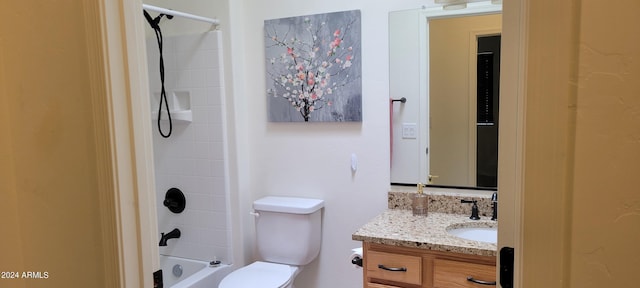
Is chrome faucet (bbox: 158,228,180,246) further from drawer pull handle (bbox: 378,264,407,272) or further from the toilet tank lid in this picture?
drawer pull handle (bbox: 378,264,407,272)

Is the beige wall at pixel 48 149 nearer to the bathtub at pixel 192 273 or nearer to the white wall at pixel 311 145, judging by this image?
the bathtub at pixel 192 273

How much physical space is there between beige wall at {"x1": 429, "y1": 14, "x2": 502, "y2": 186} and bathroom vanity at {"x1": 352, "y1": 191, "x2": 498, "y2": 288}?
332 mm

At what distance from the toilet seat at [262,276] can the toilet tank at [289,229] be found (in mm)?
72

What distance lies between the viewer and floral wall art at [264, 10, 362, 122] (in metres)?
2.33

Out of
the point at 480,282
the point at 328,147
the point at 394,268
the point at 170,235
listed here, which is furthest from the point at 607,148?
the point at 170,235

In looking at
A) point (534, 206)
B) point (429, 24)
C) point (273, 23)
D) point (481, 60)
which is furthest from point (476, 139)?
point (534, 206)

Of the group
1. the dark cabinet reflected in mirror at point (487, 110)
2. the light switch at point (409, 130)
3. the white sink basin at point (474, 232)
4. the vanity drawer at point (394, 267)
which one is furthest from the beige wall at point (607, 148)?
the light switch at point (409, 130)

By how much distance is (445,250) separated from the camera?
66.1 inches

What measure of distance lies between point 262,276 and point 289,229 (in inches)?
11.8

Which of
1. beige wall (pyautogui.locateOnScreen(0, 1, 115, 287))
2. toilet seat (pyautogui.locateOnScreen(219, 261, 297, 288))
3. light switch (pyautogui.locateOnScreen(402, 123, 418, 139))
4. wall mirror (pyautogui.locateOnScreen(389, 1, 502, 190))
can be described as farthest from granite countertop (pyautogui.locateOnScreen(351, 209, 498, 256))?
beige wall (pyautogui.locateOnScreen(0, 1, 115, 287))

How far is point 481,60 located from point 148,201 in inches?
68.9

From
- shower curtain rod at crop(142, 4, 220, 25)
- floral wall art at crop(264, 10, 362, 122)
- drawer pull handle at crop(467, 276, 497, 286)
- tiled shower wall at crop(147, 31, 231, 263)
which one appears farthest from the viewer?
tiled shower wall at crop(147, 31, 231, 263)

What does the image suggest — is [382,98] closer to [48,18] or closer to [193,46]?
[193,46]

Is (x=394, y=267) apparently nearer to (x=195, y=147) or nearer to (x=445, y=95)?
(x=445, y=95)
